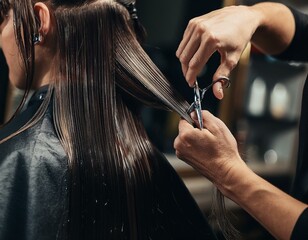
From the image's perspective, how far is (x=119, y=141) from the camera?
1304 mm

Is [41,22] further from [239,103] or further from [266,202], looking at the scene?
[239,103]

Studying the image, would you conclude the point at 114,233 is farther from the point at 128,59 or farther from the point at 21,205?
the point at 128,59

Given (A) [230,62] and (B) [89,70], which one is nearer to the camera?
(A) [230,62]

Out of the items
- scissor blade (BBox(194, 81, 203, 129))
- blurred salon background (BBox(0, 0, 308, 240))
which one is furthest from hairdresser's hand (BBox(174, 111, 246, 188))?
blurred salon background (BBox(0, 0, 308, 240))

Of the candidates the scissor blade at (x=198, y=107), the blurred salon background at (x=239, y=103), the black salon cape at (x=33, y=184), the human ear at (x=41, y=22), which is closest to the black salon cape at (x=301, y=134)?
the blurred salon background at (x=239, y=103)

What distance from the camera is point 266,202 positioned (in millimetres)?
1058

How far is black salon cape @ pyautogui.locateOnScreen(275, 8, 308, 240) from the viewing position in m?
1.01

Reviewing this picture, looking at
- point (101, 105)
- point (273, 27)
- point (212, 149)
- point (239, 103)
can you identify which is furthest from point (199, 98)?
point (239, 103)

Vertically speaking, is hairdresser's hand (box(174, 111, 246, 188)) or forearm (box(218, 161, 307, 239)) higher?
hairdresser's hand (box(174, 111, 246, 188))

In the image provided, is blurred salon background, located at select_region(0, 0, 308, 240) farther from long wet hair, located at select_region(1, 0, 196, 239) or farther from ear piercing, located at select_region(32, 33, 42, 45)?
ear piercing, located at select_region(32, 33, 42, 45)

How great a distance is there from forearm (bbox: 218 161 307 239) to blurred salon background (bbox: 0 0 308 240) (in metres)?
0.68

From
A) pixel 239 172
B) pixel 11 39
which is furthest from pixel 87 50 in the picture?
pixel 239 172

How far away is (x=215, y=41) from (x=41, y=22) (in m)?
0.50

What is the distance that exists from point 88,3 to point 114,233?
0.59m
